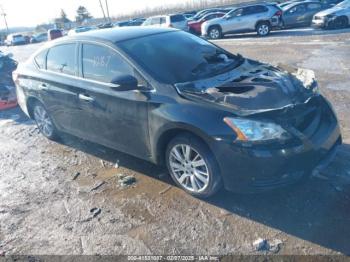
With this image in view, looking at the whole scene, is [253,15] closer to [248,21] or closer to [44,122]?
[248,21]

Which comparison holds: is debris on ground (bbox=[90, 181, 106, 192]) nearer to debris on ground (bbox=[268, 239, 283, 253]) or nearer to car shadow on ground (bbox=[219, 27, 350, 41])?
debris on ground (bbox=[268, 239, 283, 253])

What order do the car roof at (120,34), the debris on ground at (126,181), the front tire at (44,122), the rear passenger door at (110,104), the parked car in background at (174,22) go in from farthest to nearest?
the parked car in background at (174,22)
the front tire at (44,122)
the car roof at (120,34)
the debris on ground at (126,181)
the rear passenger door at (110,104)

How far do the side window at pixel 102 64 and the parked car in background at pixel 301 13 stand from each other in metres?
17.9

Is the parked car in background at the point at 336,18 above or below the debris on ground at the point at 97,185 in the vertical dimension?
above

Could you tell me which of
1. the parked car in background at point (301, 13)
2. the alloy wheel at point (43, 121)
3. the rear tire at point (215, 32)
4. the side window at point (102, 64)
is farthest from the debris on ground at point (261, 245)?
the rear tire at point (215, 32)

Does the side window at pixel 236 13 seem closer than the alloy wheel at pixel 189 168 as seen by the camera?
No

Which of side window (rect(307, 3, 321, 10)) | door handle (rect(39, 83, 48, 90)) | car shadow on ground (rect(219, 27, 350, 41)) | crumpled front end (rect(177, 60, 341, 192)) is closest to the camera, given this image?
crumpled front end (rect(177, 60, 341, 192))

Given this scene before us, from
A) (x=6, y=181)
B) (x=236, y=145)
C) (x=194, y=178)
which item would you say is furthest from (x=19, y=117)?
(x=236, y=145)

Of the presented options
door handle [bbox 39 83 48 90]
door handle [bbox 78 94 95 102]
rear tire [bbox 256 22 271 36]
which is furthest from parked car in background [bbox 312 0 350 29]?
door handle [bbox 78 94 95 102]

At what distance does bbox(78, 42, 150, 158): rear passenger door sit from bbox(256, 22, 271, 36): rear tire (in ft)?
53.4

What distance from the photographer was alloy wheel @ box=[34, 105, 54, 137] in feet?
18.8

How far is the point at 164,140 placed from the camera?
3881mm

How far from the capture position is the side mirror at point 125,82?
3.80m

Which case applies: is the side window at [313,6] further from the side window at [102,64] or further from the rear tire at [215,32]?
the side window at [102,64]
